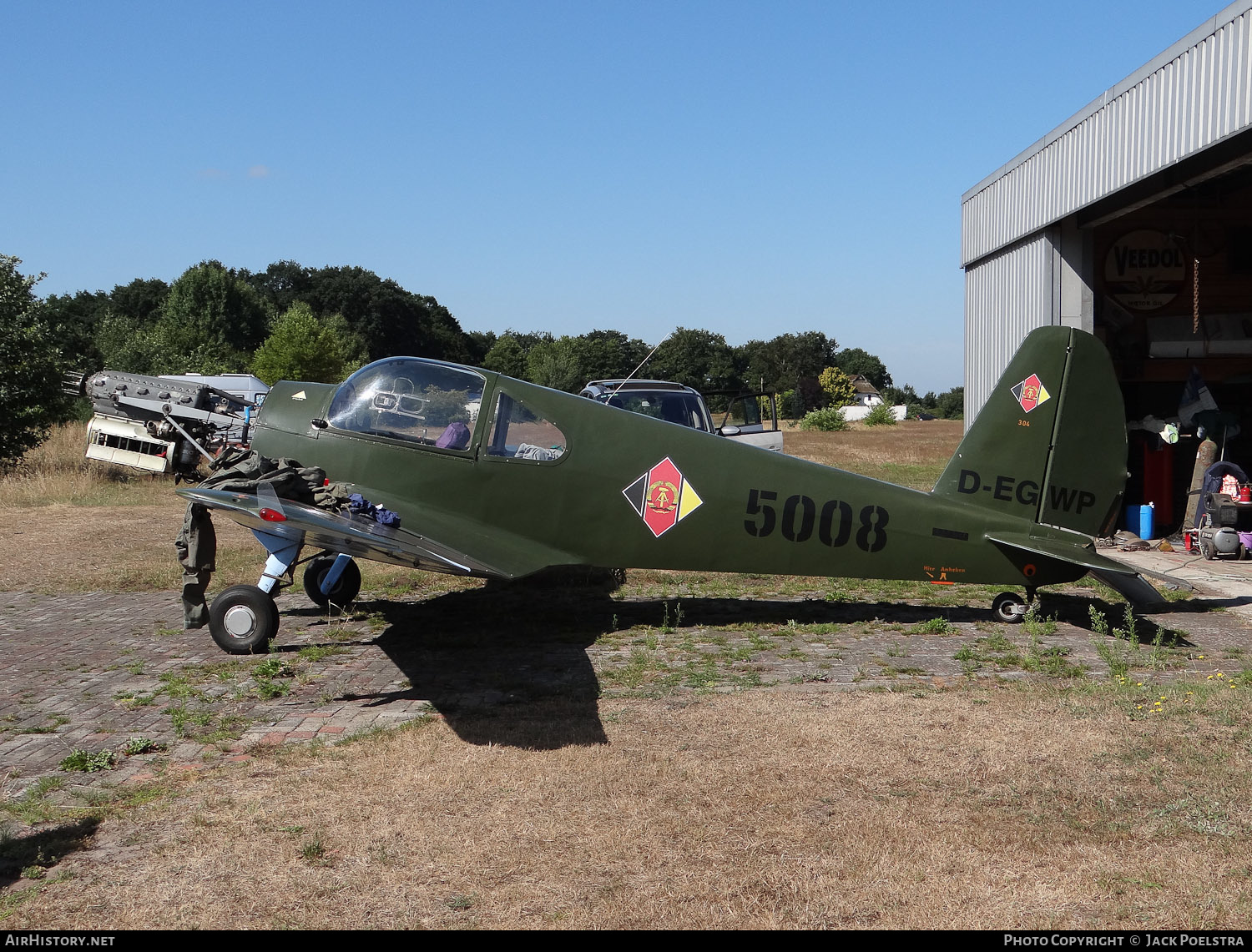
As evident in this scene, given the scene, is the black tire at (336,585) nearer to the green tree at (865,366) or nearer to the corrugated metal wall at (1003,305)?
the corrugated metal wall at (1003,305)

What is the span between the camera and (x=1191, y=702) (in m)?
5.99

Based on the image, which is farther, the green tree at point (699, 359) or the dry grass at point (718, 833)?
the green tree at point (699, 359)

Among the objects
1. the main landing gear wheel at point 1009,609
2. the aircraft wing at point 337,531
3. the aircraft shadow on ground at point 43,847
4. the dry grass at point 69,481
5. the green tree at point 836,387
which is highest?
the green tree at point 836,387

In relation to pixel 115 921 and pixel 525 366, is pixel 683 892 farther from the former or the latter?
pixel 525 366

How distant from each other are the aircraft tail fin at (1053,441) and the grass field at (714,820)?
161cm

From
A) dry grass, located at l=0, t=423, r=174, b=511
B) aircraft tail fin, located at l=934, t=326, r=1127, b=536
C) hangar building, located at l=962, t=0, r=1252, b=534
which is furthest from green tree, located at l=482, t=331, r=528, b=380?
aircraft tail fin, located at l=934, t=326, r=1127, b=536

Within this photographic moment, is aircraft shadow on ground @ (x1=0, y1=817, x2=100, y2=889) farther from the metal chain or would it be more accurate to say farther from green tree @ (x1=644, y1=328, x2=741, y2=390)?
green tree @ (x1=644, y1=328, x2=741, y2=390)

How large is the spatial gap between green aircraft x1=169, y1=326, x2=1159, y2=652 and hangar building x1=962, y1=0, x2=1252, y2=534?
17.0 feet

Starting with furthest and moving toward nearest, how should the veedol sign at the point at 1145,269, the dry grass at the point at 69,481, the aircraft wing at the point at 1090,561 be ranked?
the dry grass at the point at 69,481
the veedol sign at the point at 1145,269
the aircraft wing at the point at 1090,561

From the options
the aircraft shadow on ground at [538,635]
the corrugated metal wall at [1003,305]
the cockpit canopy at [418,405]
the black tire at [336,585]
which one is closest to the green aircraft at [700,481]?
the cockpit canopy at [418,405]

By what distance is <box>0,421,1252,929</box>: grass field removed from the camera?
3518 mm

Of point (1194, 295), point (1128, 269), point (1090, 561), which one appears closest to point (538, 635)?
point (1090, 561)

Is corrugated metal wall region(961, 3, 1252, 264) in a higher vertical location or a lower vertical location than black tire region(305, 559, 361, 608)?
higher

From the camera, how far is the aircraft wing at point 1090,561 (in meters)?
7.51
